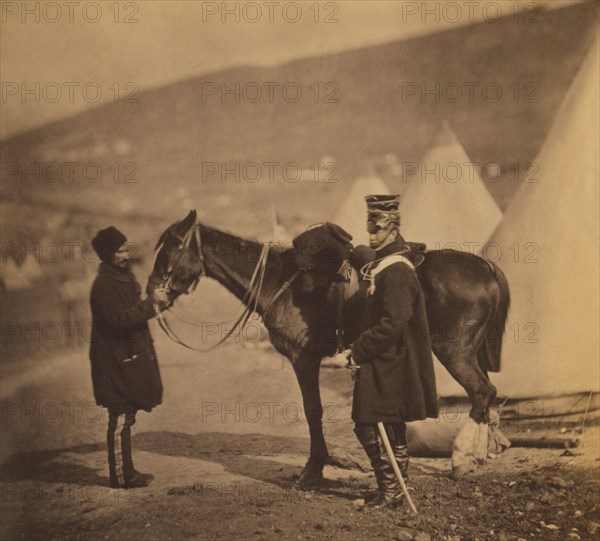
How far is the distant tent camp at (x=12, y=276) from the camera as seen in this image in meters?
3.13

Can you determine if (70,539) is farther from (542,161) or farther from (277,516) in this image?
(542,161)

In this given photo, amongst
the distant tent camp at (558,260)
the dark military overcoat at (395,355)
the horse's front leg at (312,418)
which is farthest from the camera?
the distant tent camp at (558,260)

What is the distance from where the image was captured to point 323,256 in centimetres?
301

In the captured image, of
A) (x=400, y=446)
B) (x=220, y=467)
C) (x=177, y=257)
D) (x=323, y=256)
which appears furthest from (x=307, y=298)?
(x=220, y=467)

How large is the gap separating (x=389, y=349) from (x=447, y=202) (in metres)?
0.80

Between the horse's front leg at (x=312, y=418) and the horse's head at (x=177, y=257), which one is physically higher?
the horse's head at (x=177, y=257)

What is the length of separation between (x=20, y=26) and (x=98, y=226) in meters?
1.00

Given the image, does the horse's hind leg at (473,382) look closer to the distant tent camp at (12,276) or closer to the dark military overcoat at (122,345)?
the dark military overcoat at (122,345)

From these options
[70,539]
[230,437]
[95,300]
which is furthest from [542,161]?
[70,539]

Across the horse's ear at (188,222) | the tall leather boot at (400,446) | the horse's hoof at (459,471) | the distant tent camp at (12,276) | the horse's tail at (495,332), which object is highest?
the horse's ear at (188,222)

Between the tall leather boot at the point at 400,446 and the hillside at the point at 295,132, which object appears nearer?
the tall leather boot at the point at 400,446

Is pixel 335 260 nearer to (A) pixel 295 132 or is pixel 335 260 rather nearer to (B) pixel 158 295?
(A) pixel 295 132

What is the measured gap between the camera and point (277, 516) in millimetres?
2963

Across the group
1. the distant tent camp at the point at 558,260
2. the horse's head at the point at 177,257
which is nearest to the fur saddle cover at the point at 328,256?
the horse's head at the point at 177,257
